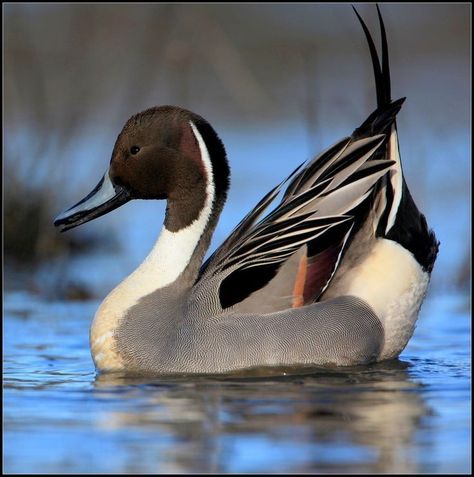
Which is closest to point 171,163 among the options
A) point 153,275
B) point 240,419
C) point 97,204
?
point 97,204

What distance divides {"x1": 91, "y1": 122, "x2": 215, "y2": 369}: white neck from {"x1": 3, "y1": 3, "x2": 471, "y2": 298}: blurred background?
5.82 ft

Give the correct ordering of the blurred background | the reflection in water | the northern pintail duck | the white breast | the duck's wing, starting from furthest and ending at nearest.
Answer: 1. the blurred background
2. the white breast
3. the duck's wing
4. the northern pintail duck
5. the reflection in water

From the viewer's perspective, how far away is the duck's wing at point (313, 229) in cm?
562

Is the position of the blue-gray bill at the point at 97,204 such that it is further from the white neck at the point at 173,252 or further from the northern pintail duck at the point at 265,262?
the white neck at the point at 173,252

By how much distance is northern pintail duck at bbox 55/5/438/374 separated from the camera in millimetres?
5523

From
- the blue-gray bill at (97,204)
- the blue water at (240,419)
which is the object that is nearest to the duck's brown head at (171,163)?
the blue-gray bill at (97,204)

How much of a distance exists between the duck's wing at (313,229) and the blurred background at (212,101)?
1.75 meters

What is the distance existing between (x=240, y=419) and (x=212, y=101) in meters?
8.26

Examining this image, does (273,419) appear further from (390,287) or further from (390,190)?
(390,190)

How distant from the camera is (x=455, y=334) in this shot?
6.66 meters

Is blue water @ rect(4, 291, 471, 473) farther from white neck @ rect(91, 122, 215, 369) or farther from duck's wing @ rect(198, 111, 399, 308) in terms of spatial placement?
duck's wing @ rect(198, 111, 399, 308)

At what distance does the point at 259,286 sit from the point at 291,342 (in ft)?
0.86

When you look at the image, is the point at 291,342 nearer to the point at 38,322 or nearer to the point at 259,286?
the point at 259,286

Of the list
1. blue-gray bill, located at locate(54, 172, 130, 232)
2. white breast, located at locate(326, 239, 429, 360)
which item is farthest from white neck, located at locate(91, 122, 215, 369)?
white breast, located at locate(326, 239, 429, 360)
